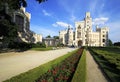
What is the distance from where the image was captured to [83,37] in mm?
90625

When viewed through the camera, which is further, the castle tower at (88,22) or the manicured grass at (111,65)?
the castle tower at (88,22)

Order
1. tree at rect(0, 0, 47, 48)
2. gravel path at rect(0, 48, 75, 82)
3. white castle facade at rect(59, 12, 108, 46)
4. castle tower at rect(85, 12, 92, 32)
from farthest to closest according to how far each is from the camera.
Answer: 1. castle tower at rect(85, 12, 92, 32)
2. white castle facade at rect(59, 12, 108, 46)
3. tree at rect(0, 0, 47, 48)
4. gravel path at rect(0, 48, 75, 82)

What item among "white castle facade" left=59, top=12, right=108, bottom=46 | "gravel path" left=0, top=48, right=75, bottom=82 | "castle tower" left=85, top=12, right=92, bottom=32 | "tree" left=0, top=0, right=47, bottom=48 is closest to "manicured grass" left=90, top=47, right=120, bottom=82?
"gravel path" left=0, top=48, right=75, bottom=82

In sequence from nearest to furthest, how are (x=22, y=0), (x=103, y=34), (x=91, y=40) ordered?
(x=22, y=0)
(x=91, y=40)
(x=103, y=34)

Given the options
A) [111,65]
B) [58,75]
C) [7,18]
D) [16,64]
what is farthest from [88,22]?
[58,75]

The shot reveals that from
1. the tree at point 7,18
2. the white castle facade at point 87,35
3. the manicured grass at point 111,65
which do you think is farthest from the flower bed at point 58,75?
the white castle facade at point 87,35

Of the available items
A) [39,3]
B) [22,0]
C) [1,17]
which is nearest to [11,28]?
[1,17]

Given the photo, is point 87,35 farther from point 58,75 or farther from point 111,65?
point 58,75

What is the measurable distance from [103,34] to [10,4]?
86459 millimetres

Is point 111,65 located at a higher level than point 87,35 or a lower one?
lower

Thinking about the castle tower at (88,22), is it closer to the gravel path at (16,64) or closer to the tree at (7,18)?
the tree at (7,18)

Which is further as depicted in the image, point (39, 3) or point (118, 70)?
point (39, 3)

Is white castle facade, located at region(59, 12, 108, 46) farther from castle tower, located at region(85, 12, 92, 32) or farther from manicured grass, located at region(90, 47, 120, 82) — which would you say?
manicured grass, located at region(90, 47, 120, 82)

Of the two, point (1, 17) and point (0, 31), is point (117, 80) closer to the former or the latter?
point (0, 31)
